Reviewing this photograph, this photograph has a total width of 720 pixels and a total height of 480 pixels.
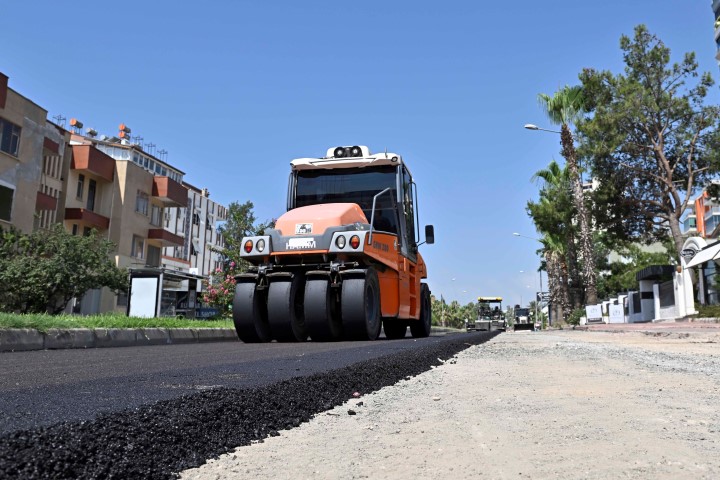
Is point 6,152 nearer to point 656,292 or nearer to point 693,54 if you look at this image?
point 693,54

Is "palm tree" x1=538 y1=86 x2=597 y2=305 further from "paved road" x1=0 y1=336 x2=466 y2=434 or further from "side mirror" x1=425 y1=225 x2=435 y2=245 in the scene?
"paved road" x1=0 y1=336 x2=466 y2=434

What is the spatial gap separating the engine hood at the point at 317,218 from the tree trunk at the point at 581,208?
2498 centimetres

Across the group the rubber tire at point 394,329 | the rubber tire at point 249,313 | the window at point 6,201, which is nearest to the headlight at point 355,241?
the rubber tire at point 249,313

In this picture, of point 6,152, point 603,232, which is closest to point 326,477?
point 6,152

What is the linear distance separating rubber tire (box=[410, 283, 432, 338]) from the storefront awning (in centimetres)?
1618

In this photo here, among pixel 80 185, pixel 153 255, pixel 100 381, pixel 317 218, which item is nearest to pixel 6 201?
pixel 80 185

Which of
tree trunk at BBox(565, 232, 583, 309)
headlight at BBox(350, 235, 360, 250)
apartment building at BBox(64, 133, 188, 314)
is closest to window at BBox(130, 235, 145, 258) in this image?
apartment building at BBox(64, 133, 188, 314)

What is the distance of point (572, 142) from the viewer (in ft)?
113

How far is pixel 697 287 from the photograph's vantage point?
32.7 meters

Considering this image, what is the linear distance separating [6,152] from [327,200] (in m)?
18.2

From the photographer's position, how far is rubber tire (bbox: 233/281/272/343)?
10172 millimetres

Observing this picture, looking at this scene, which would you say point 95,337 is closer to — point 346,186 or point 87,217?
point 346,186

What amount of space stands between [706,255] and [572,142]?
1029 centimetres

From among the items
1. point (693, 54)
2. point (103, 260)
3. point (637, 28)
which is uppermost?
point (637, 28)
